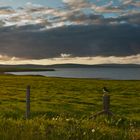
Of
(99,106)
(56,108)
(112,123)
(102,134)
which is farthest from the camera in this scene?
(99,106)

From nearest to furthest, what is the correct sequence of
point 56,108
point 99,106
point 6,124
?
point 6,124 → point 56,108 → point 99,106

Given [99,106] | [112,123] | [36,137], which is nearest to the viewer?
[36,137]

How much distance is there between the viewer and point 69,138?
1377 centimetres

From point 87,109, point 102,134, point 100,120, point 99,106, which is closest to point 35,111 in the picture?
point 87,109

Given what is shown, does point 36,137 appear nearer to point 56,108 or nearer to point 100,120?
point 100,120

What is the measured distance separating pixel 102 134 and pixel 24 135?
3.29m

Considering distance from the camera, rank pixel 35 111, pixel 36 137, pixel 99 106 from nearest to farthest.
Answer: pixel 36 137
pixel 35 111
pixel 99 106

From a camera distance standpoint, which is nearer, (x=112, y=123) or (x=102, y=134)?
(x=102, y=134)

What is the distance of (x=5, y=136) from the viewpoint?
13.1m

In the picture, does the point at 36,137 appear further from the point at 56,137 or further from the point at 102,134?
the point at 102,134

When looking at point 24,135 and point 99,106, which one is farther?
point 99,106

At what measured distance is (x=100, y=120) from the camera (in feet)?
68.8

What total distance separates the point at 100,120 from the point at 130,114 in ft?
37.1

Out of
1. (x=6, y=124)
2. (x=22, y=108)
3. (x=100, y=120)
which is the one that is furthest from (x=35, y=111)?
(x=6, y=124)
